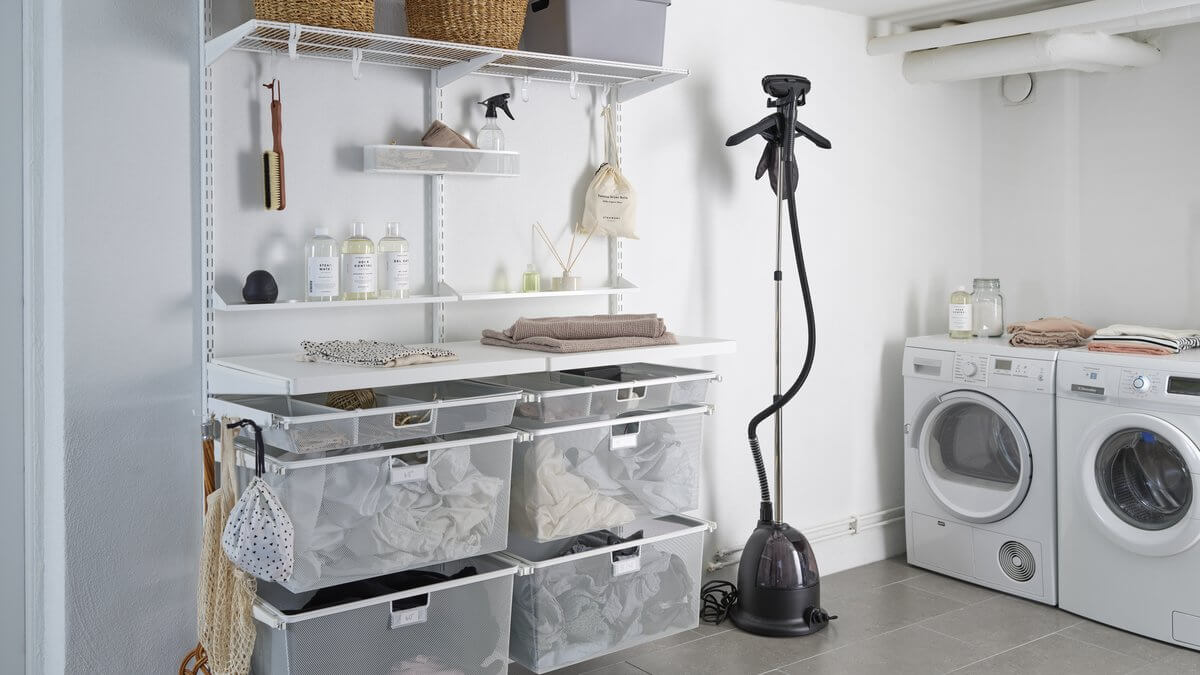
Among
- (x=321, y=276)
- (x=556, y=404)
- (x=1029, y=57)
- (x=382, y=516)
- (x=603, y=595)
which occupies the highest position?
(x=1029, y=57)

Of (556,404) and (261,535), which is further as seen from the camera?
(556,404)

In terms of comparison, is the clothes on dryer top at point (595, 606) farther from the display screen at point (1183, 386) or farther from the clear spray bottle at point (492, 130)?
the display screen at point (1183, 386)

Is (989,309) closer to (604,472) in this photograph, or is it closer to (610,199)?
(610,199)

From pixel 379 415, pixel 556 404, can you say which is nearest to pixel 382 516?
pixel 379 415

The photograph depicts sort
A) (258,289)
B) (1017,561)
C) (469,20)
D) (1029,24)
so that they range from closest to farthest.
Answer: (258,289) → (469,20) → (1029,24) → (1017,561)

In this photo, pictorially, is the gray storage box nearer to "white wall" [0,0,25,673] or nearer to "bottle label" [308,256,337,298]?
"bottle label" [308,256,337,298]

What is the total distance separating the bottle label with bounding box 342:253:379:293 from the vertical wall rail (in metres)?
0.27

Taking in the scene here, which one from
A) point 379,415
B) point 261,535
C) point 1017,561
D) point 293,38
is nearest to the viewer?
point 261,535

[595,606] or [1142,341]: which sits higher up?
[1142,341]

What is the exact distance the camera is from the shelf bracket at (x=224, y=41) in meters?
2.32

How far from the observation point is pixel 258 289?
2.54m

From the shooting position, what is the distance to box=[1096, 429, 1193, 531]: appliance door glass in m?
3.29

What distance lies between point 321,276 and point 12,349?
78 centimetres

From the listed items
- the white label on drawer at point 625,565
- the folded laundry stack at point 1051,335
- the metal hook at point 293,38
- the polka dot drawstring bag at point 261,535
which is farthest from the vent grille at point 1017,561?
the metal hook at point 293,38
